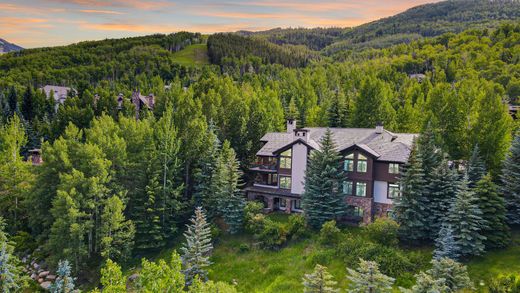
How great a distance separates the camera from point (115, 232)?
4181cm

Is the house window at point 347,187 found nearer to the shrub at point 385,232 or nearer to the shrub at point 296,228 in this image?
the shrub at point 296,228

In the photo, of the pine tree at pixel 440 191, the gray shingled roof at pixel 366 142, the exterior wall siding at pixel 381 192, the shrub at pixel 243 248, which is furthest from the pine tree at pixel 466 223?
the shrub at pixel 243 248

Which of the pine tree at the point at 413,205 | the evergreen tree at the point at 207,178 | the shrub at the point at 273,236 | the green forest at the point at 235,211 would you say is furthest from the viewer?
the evergreen tree at the point at 207,178

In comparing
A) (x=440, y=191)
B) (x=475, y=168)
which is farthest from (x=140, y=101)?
(x=475, y=168)

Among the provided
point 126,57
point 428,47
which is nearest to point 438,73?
point 428,47

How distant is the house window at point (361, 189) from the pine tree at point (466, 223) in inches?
377

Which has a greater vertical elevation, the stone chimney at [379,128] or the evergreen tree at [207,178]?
the stone chimney at [379,128]

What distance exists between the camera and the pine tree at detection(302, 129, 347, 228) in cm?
3994

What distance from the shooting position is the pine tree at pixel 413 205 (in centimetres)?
3541

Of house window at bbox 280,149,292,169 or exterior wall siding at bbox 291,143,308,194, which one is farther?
house window at bbox 280,149,292,169

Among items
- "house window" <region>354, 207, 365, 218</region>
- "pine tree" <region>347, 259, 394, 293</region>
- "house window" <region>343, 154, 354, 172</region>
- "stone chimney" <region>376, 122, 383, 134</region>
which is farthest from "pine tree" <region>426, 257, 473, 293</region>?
"stone chimney" <region>376, 122, 383, 134</region>

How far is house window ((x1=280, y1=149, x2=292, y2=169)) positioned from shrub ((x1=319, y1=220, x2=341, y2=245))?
963 centimetres

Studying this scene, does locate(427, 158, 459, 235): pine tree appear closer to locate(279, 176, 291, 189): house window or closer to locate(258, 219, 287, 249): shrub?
locate(258, 219, 287, 249): shrub

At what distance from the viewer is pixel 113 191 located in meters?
44.6
